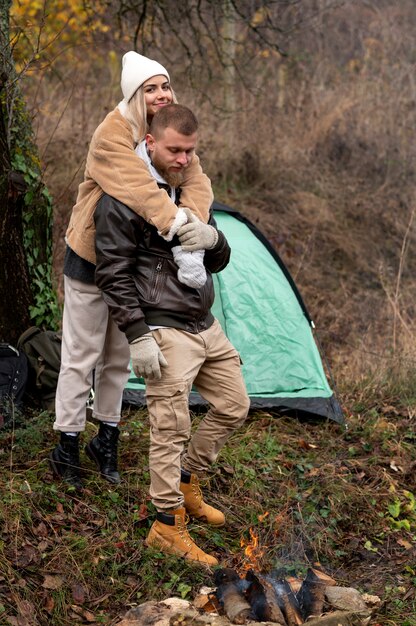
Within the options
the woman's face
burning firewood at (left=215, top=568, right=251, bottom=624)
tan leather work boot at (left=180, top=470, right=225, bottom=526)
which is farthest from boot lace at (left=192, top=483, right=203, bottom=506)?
the woman's face

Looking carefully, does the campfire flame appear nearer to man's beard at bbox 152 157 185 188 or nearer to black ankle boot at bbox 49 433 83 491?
black ankle boot at bbox 49 433 83 491

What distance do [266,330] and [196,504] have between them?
2207mm

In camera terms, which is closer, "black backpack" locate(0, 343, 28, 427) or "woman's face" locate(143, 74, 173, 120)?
"woman's face" locate(143, 74, 173, 120)

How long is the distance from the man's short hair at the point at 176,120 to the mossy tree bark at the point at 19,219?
150cm

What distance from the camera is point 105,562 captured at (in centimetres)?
382

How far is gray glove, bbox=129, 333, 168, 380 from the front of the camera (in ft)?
11.7

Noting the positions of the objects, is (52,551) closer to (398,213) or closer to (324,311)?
(324,311)

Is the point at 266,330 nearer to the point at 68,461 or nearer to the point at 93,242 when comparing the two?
the point at 68,461

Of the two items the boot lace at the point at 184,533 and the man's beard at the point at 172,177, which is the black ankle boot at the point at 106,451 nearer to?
the boot lace at the point at 184,533

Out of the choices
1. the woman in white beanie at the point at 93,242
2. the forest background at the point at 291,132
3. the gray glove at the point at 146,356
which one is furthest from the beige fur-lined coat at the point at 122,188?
the forest background at the point at 291,132

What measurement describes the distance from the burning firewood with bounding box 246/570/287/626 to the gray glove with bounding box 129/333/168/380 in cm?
93

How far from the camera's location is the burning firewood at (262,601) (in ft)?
11.0

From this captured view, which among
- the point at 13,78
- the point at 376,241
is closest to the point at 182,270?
the point at 13,78

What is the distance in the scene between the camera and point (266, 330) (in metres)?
6.18
